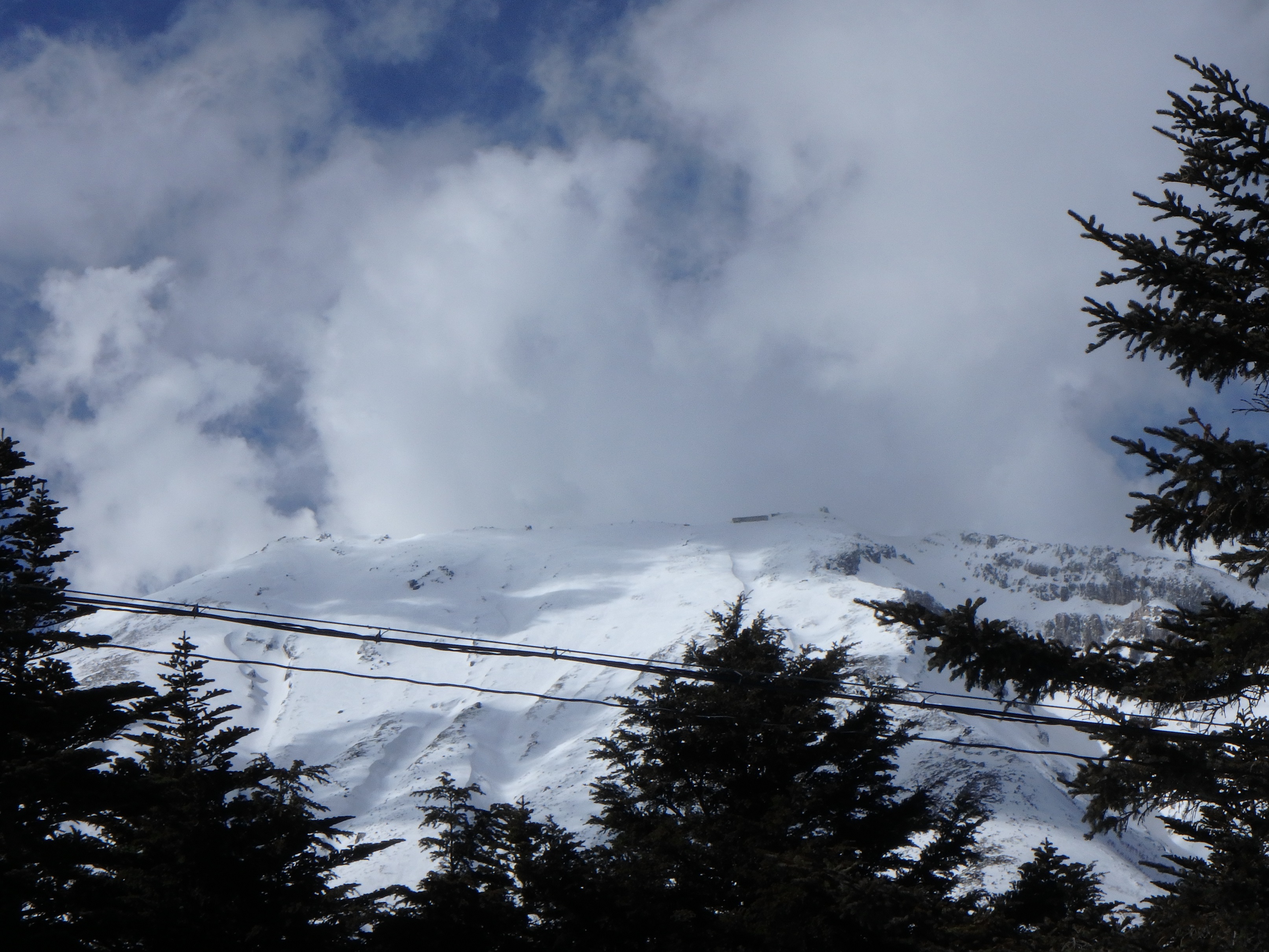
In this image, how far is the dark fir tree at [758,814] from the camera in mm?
14570

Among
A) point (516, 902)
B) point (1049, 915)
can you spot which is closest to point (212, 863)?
point (516, 902)

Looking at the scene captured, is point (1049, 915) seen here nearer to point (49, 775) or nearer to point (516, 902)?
point (516, 902)

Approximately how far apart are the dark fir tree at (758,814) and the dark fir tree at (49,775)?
28.9 feet

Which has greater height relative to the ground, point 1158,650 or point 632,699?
point 632,699

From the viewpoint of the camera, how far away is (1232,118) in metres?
8.78

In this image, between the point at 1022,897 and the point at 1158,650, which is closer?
the point at 1158,650

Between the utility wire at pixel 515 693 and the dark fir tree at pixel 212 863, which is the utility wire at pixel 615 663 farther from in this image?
the dark fir tree at pixel 212 863

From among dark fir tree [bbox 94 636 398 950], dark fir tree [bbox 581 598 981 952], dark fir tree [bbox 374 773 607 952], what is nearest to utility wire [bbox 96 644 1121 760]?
dark fir tree [bbox 581 598 981 952]

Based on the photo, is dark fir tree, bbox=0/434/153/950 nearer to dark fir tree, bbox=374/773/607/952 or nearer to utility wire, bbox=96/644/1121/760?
utility wire, bbox=96/644/1121/760

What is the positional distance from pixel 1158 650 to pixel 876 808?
10.2 metres

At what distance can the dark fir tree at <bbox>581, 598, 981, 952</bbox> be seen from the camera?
1457 cm

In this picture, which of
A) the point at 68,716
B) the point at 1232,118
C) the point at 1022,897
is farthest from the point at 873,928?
the point at 68,716

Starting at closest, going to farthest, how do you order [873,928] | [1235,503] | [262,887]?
1. [1235,503]
2. [873,928]
3. [262,887]

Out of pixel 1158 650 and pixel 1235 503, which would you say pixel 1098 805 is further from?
pixel 1235 503
